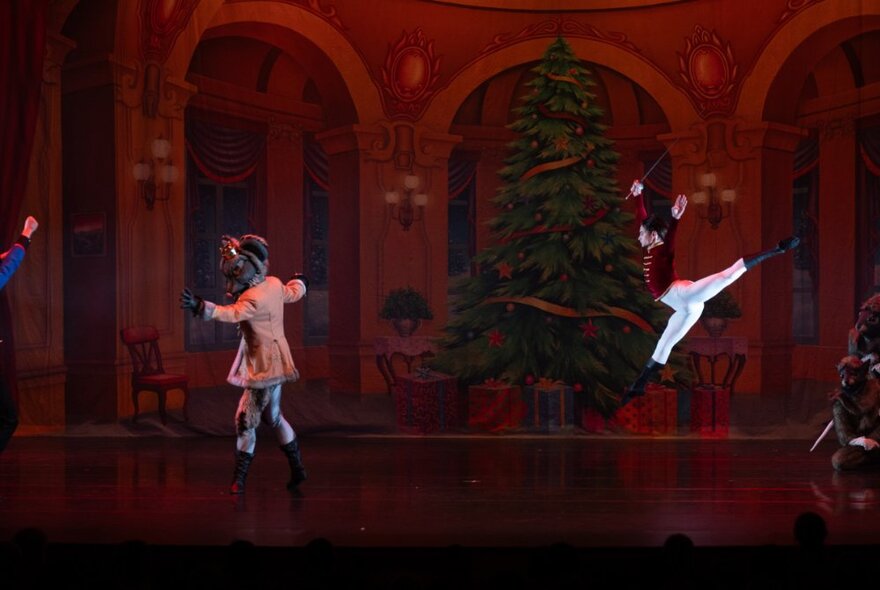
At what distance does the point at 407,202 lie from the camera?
371 inches

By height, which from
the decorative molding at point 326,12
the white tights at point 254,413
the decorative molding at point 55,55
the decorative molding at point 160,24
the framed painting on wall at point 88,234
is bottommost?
the white tights at point 254,413

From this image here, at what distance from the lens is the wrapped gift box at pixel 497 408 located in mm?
8500

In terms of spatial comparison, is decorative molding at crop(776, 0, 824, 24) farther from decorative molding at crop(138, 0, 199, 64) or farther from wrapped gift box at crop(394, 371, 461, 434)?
decorative molding at crop(138, 0, 199, 64)

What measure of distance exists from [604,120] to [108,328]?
231 inches

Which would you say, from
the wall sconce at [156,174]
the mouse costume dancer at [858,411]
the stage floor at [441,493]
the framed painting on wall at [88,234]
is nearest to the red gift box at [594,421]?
the stage floor at [441,493]

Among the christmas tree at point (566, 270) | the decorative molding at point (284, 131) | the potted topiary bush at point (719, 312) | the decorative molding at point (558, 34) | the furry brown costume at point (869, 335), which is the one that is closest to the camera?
the furry brown costume at point (869, 335)

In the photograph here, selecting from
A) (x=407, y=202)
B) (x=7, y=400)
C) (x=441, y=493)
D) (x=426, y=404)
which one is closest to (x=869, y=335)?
(x=441, y=493)

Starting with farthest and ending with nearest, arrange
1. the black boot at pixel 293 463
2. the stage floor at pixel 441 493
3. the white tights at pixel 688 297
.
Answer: the black boot at pixel 293 463 < the white tights at pixel 688 297 < the stage floor at pixel 441 493

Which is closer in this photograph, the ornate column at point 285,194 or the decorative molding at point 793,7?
the decorative molding at point 793,7

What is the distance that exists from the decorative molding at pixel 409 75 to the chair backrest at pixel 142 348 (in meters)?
3.18

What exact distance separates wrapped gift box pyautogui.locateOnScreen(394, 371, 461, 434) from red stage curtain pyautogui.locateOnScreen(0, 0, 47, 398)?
3309 mm

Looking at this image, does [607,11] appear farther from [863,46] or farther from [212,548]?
[212,548]

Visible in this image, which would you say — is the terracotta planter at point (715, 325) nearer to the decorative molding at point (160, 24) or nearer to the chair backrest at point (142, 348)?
the chair backrest at point (142, 348)

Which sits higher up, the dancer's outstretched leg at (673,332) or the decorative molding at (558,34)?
the decorative molding at (558,34)
